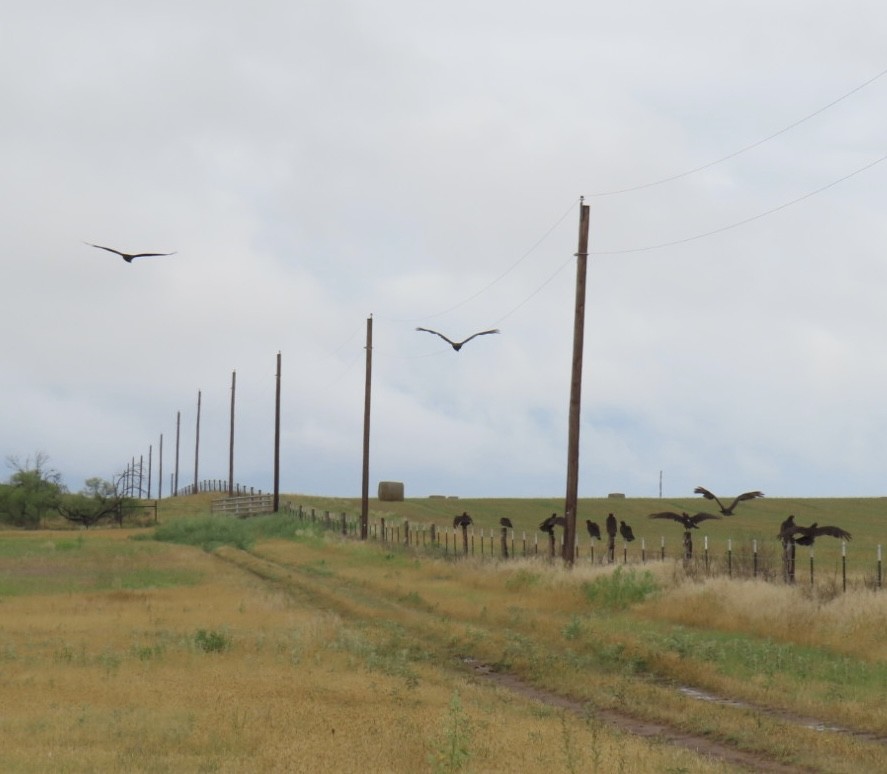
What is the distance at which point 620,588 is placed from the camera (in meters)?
28.5

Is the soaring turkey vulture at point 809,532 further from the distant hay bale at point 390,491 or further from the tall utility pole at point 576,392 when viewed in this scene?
the distant hay bale at point 390,491

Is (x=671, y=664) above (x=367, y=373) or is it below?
below

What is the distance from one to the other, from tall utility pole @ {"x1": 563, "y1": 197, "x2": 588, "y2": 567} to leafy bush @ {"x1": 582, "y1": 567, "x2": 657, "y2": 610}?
353cm

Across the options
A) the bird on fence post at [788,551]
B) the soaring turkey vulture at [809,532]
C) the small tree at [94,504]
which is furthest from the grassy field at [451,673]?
the small tree at [94,504]

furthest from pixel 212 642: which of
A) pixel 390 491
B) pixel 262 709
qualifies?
pixel 390 491

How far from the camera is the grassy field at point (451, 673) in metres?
13.0

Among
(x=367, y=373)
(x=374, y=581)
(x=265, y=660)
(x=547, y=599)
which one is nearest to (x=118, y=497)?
(x=367, y=373)

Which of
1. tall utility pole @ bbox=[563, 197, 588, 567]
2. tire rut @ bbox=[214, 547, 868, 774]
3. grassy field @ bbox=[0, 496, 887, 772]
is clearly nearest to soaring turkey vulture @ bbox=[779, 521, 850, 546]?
grassy field @ bbox=[0, 496, 887, 772]

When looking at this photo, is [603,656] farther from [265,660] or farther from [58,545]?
[58,545]

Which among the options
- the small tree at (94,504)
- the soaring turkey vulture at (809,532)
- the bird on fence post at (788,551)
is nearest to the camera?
the soaring turkey vulture at (809,532)

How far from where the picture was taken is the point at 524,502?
107m

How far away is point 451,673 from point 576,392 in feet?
47.2

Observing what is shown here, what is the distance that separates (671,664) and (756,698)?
2.83 metres

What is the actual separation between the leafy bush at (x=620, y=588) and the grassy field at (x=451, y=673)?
53 mm
